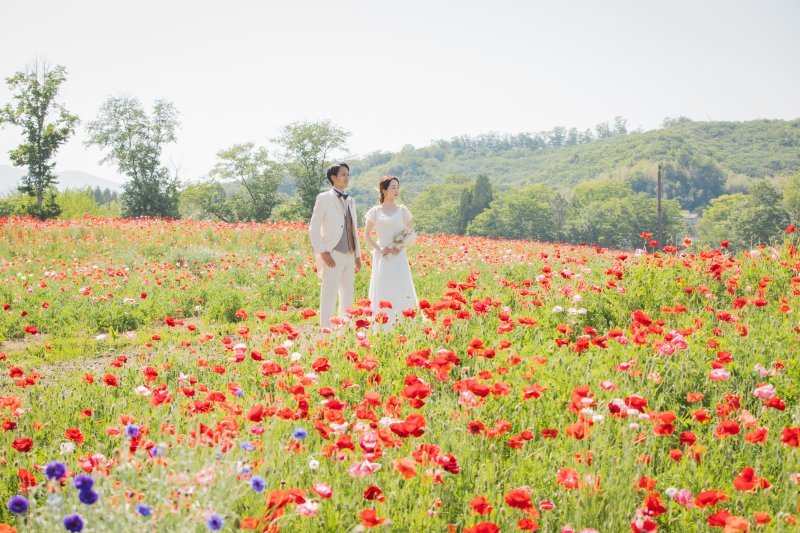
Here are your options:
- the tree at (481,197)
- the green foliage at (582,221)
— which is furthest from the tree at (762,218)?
the tree at (481,197)

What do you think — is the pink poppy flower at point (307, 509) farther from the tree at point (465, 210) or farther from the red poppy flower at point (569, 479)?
the tree at point (465, 210)

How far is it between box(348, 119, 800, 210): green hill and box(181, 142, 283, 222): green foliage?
215ft

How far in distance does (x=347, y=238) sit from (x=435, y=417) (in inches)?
131

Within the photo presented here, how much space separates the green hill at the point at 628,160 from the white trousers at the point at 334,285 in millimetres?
99224

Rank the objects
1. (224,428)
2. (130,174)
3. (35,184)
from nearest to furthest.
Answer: (224,428) < (35,184) < (130,174)

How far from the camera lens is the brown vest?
5852mm

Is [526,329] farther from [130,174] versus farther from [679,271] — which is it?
[130,174]

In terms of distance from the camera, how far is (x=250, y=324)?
717cm

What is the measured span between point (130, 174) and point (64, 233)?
99.7 feet

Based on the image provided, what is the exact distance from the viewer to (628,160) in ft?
429

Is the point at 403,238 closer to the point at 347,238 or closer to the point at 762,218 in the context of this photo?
the point at 347,238

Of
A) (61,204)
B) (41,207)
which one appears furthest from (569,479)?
(61,204)

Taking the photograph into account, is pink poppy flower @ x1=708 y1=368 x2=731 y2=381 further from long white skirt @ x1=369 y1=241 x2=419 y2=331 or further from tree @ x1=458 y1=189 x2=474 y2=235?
tree @ x1=458 y1=189 x2=474 y2=235

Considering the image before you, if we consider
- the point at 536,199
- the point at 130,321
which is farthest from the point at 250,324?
the point at 536,199
